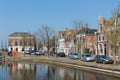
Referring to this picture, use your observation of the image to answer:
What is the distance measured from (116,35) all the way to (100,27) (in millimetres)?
29800

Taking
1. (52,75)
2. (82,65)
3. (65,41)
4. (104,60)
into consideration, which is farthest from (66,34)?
(52,75)

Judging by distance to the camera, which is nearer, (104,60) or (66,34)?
(104,60)

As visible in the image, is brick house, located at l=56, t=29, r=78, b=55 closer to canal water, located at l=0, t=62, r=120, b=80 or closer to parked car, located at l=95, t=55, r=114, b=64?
parked car, located at l=95, t=55, r=114, b=64

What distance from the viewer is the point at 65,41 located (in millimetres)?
124312

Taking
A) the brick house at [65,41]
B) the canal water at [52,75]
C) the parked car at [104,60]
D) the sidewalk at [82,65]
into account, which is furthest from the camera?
the brick house at [65,41]

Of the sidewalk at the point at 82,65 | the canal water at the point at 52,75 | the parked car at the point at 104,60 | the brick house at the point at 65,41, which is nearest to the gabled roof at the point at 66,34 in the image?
the brick house at the point at 65,41

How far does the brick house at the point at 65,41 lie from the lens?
114 meters

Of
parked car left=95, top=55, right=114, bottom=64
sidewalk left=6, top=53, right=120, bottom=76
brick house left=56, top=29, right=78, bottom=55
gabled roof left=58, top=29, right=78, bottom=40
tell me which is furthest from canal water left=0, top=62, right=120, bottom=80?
gabled roof left=58, top=29, right=78, bottom=40

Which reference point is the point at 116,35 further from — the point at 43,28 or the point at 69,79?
the point at 43,28

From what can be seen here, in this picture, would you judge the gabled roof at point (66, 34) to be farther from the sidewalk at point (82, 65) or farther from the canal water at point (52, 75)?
the canal water at point (52, 75)

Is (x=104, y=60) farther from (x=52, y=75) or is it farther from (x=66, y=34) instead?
(x=66, y=34)

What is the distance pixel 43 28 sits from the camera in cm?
11644

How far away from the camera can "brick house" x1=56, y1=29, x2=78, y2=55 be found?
114438 millimetres

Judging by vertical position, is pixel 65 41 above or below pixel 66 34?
below
